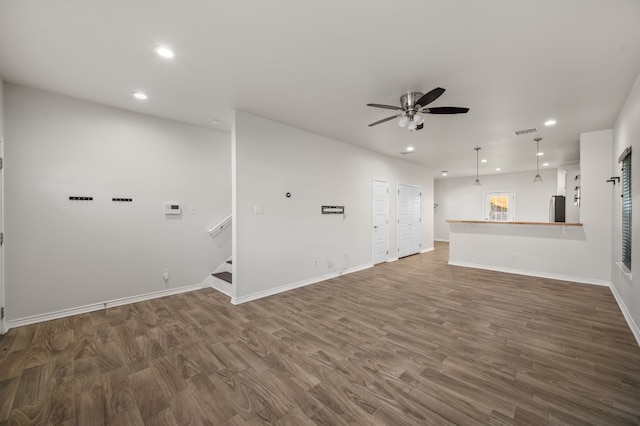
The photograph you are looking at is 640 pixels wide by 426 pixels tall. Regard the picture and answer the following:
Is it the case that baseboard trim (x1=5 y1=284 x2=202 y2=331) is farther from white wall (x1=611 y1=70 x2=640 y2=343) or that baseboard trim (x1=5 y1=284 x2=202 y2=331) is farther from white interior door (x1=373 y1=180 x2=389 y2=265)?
white wall (x1=611 y1=70 x2=640 y2=343)

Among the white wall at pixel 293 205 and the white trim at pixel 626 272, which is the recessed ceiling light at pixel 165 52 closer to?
the white wall at pixel 293 205

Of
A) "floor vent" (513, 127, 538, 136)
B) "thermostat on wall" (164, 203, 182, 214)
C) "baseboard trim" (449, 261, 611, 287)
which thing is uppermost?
"floor vent" (513, 127, 538, 136)

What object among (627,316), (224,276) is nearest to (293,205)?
(224,276)

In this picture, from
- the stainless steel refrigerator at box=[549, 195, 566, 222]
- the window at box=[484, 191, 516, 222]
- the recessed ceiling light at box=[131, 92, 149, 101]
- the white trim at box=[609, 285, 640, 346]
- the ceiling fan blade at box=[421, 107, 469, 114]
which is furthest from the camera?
the window at box=[484, 191, 516, 222]

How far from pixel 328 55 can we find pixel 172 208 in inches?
131

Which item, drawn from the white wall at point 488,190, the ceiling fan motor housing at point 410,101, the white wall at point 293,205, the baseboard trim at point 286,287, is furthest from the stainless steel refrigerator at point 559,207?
the ceiling fan motor housing at point 410,101

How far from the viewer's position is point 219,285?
14.4 ft

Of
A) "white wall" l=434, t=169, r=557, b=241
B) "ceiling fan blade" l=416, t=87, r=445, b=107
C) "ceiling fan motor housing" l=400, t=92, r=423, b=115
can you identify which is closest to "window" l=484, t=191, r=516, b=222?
"white wall" l=434, t=169, r=557, b=241

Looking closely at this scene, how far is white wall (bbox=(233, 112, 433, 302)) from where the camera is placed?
3854 millimetres

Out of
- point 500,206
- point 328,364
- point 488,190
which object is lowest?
point 328,364

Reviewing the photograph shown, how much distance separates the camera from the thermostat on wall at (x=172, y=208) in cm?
409

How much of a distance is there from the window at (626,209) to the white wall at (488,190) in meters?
6.46

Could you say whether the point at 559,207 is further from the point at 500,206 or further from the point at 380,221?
the point at 500,206

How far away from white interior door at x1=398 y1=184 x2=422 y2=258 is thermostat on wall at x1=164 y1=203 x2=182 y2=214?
548 cm
